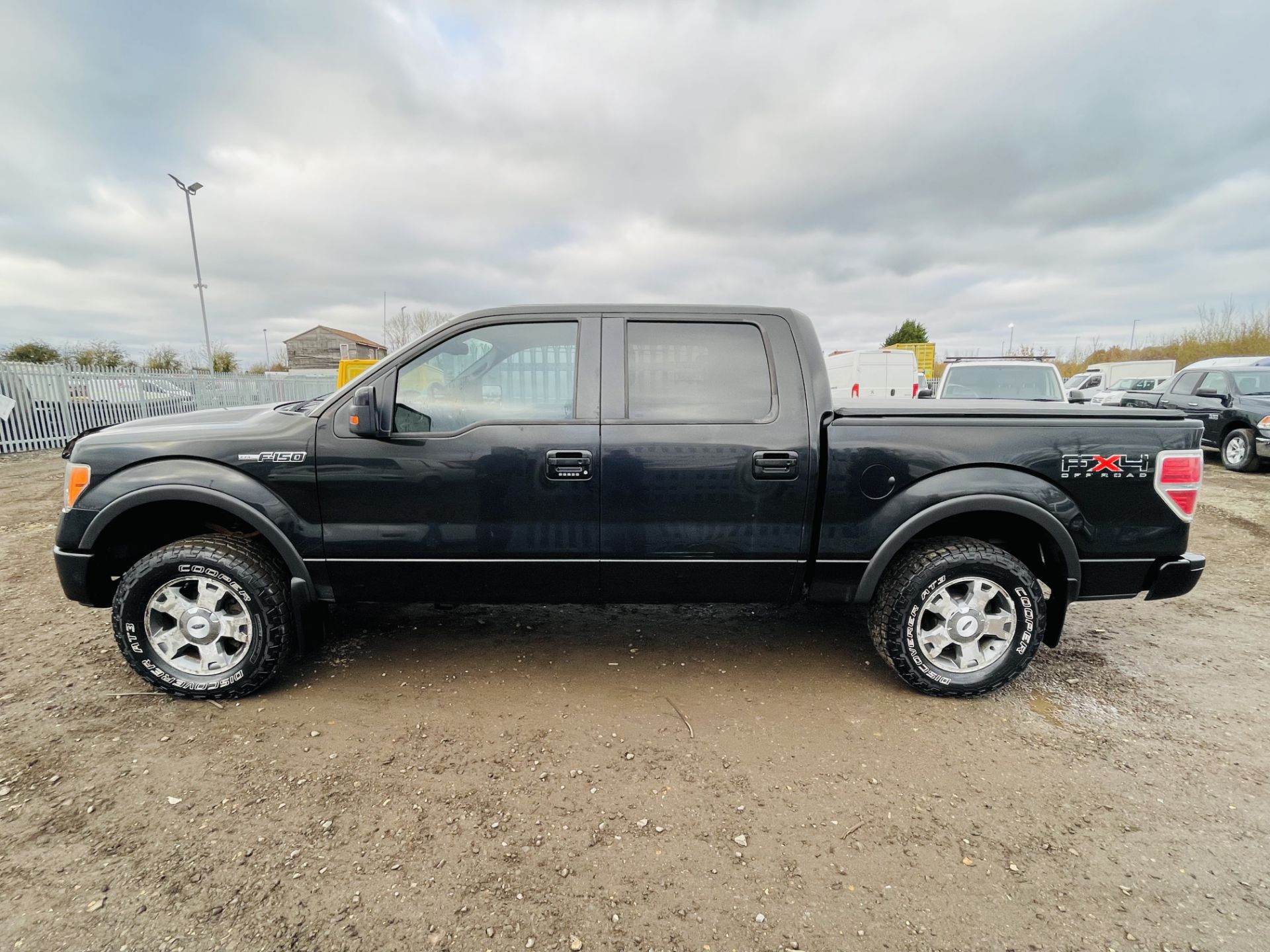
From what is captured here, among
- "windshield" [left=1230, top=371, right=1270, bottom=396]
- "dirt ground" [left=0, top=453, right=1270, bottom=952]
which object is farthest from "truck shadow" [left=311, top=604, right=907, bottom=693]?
"windshield" [left=1230, top=371, right=1270, bottom=396]

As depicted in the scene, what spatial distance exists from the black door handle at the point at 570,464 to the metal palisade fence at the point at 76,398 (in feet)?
32.0

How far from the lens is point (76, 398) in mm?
12820

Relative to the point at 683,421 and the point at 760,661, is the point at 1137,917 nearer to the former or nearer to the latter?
the point at 760,661

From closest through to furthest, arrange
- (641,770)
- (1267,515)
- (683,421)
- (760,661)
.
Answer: (641,770) < (683,421) < (760,661) < (1267,515)

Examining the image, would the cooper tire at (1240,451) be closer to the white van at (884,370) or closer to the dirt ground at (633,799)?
the white van at (884,370)

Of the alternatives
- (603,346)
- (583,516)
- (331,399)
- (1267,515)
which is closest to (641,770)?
(583,516)

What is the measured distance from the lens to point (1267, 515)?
662 centimetres

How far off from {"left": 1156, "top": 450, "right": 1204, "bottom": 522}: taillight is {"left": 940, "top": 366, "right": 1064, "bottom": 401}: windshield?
5.61 metres

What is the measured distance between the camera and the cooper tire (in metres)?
9.27

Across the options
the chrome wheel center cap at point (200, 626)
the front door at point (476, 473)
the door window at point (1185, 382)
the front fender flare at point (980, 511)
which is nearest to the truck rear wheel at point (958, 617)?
the front fender flare at point (980, 511)

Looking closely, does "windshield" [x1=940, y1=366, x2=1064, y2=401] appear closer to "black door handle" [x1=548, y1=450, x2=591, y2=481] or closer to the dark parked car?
the dark parked car

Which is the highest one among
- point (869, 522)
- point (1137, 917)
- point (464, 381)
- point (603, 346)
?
point (603, 346)

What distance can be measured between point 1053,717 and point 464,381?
10.8 feet

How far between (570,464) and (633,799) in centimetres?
143
